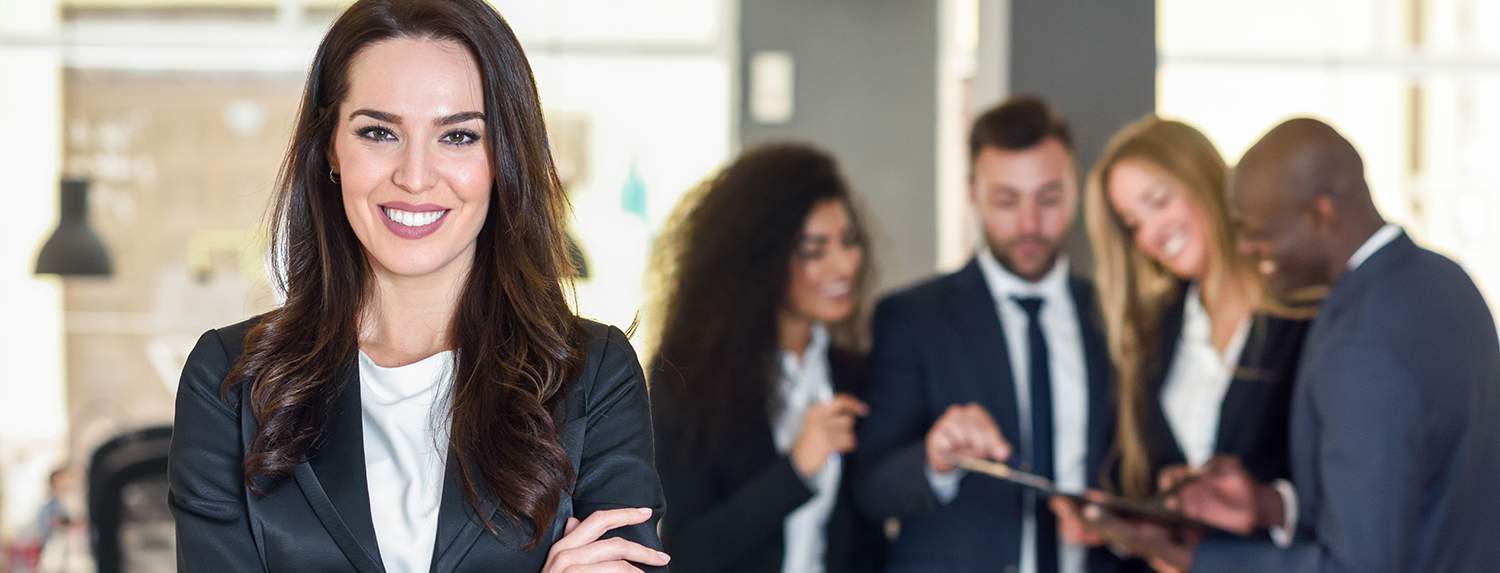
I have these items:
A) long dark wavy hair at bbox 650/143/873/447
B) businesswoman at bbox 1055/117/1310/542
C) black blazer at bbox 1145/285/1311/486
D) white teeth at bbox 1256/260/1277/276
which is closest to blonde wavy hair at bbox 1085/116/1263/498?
businesswoman at bbox 1055/117/1310/542

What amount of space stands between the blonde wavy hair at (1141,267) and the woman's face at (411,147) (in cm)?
181

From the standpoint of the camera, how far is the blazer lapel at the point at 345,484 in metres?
1.80

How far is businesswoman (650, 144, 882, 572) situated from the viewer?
3.10m

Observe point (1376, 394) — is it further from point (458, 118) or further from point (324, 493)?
point (324, 493)

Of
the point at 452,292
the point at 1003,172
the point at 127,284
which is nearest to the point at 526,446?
the point at 452,292

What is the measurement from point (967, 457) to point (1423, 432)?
0.93 meters

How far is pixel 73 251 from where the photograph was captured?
18.3 ft

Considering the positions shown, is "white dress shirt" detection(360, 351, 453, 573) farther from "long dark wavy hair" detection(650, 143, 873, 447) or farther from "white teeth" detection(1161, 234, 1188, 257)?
"white teeth" detection(1161, 234, 1188, 257)

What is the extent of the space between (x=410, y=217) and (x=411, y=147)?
8 cm

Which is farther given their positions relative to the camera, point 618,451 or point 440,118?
point 618,451

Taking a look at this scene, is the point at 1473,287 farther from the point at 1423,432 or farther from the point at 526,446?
the point at 526,446

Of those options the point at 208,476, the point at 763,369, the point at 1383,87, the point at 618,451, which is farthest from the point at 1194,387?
the point at 1383,87

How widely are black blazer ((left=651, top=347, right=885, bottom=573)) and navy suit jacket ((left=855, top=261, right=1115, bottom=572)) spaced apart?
166 millimetres

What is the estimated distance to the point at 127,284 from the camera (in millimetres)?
7219
